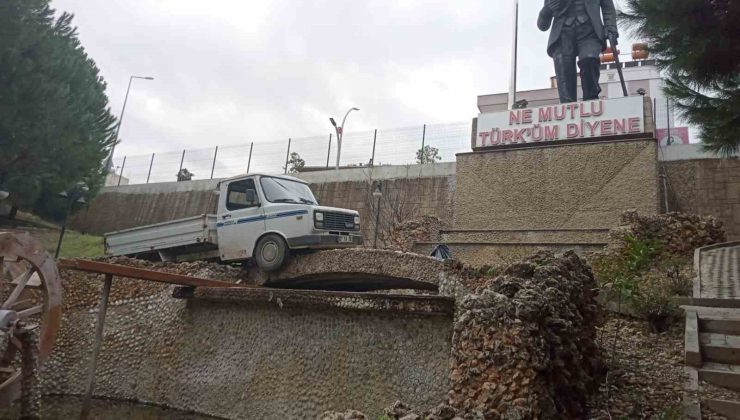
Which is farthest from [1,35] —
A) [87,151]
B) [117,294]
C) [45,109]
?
[117,294]

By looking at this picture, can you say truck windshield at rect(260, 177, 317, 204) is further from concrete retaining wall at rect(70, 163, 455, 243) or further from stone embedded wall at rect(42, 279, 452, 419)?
concrete retaining wall at rect(70, 163, 455, 243)

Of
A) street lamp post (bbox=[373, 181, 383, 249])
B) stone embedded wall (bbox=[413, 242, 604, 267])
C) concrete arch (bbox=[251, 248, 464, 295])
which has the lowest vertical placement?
concrete arch (bbox=[251, 248, 464, 295])

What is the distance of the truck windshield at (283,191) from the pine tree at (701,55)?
745cm

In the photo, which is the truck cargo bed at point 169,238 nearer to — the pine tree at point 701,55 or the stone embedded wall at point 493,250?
the stone embedded wall at point 493,250

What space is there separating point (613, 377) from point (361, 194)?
16.2m

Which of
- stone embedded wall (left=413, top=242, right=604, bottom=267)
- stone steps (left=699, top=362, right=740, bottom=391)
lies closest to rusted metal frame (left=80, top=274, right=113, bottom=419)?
stone embedded wall (left=413, top=242, right=604, bottom=267)

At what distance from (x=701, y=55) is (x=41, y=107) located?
717 inches

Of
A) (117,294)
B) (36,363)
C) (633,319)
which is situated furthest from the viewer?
(117,294)

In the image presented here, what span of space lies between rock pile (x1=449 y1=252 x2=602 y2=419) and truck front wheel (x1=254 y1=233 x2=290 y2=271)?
6727mm

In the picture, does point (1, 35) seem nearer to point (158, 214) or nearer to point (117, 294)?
point (117, 294)

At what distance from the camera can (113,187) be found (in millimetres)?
31578

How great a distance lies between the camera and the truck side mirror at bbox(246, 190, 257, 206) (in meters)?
12.4

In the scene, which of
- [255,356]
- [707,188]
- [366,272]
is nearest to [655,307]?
[366,272]

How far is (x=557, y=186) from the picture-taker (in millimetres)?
15414
